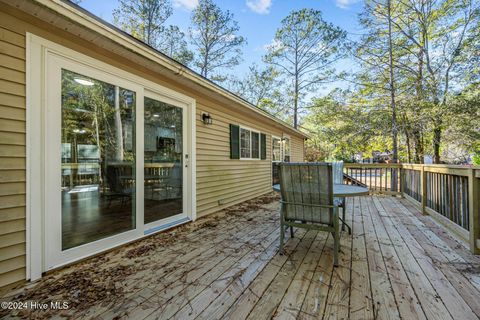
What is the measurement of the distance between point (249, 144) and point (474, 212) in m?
4.43

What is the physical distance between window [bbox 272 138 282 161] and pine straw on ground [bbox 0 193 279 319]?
18.3 ft

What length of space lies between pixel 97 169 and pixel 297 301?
A: 92.4 inches

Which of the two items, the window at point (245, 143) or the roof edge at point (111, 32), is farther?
the window at point (245, 143)

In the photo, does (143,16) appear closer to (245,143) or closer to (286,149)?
(245,143)

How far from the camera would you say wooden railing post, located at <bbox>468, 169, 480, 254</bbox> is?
7.69ft

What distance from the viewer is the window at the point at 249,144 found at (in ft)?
18.5

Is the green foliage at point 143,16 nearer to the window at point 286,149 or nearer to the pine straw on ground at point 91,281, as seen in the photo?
the window at point 286,149

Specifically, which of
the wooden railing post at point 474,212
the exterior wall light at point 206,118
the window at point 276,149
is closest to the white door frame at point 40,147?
the exterior wall light at point 206,118

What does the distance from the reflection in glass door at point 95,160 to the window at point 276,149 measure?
561 cm

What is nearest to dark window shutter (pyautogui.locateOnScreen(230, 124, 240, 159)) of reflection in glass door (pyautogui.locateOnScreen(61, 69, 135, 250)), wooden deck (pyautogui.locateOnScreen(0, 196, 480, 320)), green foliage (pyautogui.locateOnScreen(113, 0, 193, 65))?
wooden deck (pyautogui.locateOnScreen(0, 196, 480, 320))

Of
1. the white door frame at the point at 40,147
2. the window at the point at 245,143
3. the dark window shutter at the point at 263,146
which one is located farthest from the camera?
the dark window shutter at the point at 263,146

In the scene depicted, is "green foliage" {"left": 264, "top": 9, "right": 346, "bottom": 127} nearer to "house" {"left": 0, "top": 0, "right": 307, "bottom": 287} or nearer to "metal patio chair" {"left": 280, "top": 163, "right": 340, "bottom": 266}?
"house" {"left": 0, "top": 0, "right": 307, "bottom": 287}

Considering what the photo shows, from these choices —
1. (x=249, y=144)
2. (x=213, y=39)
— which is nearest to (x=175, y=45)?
(x=213, y=39)

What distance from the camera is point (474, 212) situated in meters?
2.36
